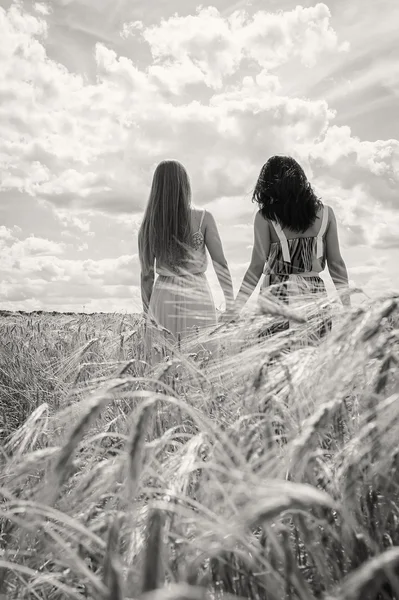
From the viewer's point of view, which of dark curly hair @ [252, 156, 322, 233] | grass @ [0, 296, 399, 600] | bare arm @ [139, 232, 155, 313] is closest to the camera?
grass @ [0, 296, 399, 600]

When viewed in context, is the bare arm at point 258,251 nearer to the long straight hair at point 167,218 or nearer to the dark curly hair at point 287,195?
the dark curly hair at point 287,195

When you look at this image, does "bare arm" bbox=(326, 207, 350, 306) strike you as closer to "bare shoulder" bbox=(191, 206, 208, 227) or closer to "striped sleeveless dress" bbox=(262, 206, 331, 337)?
"striped sleeveless dress" bbox=(262, 206, 331, 337)

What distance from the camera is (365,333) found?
1.32 metres

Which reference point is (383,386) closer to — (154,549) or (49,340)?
(154,549)

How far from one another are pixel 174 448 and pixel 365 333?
129cm

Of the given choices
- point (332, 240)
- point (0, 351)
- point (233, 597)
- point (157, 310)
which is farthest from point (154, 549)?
point (0, 351)

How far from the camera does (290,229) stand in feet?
12.1

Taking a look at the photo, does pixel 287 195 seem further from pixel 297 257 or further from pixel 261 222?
pixel 297 257

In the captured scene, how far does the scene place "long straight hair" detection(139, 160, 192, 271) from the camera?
4.24m

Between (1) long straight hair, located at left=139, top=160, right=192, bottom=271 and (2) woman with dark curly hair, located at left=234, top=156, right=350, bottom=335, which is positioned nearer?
(2) woman with dark curly hair, located at left=234, top=156, right=350, bottom=335

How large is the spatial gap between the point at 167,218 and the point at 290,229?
1.04m

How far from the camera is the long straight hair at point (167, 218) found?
4.24m

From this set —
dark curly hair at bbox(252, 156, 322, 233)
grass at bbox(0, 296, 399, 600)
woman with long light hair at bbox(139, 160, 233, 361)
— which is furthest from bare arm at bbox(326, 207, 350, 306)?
grass at bbox(0, 296, 399, 600)

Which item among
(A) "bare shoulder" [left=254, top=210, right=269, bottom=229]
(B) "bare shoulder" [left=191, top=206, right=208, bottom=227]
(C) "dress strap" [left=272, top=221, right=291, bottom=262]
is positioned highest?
(B) "bare shoulder" [left=191, top=206, right=208, bottom=227]
